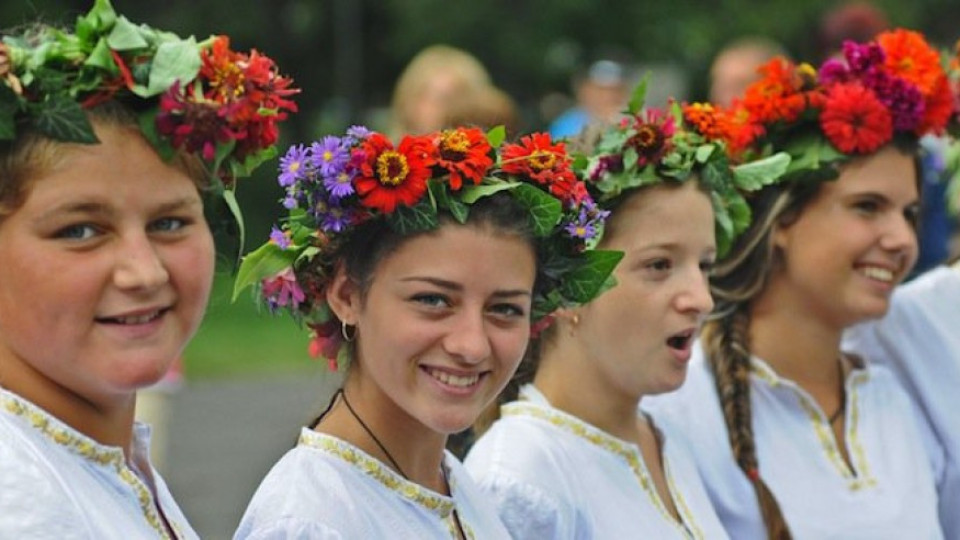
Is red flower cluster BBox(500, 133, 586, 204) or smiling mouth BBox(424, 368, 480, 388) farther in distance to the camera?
red flower cluster BBox(500, 133, 586, 204)

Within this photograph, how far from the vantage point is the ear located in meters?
3.60

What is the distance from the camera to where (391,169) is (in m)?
3.46

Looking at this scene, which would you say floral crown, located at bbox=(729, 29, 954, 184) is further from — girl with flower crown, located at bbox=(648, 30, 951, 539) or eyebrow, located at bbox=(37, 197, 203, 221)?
eyebrow, located at bbox=(37, 197, 203, 221)

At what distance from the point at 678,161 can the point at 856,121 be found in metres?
0.76

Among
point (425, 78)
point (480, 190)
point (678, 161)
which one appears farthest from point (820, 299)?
point (425, 78)

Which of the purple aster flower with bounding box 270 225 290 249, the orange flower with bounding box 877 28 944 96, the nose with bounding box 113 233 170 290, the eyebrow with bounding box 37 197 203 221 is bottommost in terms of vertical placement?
the nose with bounding box 113 233 170 290

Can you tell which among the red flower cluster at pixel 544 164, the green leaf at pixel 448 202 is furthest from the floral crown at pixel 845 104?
the green leaf at pixel 448 202

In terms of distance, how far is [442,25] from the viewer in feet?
71.9

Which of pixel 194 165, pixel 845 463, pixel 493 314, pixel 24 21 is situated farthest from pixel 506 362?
pixel 845 463

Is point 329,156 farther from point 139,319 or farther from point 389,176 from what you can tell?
point 139,319

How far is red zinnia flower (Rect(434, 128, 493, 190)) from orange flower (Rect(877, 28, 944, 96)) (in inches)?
66.3

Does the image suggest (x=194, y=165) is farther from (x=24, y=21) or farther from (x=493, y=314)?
(x=493, y=314)

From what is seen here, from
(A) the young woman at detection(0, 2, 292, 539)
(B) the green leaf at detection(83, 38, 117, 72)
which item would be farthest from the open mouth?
(B) the green leaf at detection(83, 38, 117, 72)

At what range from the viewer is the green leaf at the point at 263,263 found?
3.63m
